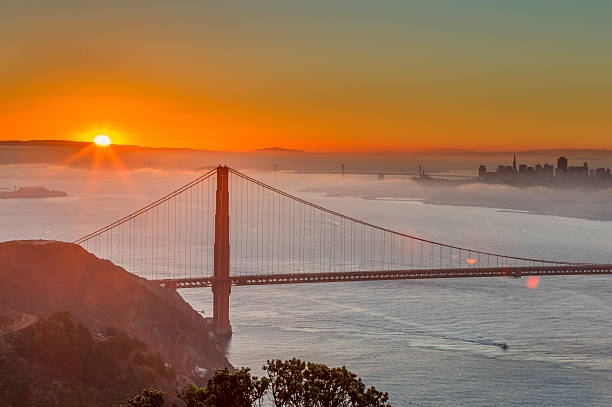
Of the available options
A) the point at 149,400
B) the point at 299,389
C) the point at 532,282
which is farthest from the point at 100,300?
the point at 532,282

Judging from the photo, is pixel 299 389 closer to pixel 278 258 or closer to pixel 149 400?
pixel 149 400

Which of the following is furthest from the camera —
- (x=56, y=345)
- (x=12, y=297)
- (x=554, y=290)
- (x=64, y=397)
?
(x=554, y=290)

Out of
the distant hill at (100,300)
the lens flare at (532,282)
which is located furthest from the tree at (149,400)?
the lens flare at (532,282)

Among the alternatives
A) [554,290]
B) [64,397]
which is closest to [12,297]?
[64,397]

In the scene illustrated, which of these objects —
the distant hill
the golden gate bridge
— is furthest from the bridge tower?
the distant hill

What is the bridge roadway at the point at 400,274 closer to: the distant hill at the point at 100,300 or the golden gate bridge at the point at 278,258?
the golden gate bridge at the point at 278,258

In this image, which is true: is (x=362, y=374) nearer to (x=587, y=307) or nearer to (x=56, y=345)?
(x=56, y=345)
